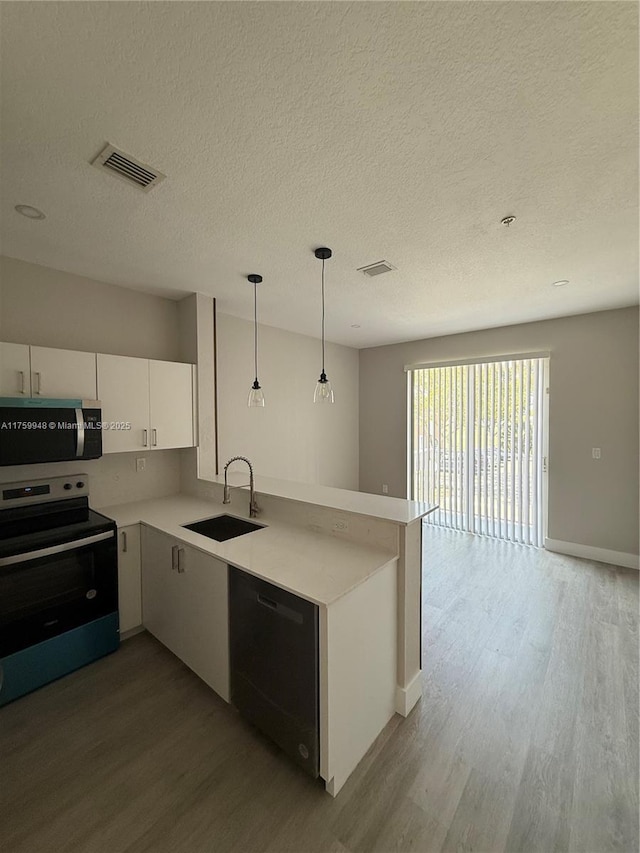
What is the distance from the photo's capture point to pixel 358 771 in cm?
158

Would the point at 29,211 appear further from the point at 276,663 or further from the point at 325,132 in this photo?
the point at 276,663

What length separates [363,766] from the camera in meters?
1.60

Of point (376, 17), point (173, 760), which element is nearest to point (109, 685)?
point (173, 760)

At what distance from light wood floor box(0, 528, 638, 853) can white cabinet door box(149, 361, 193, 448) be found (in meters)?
1.58

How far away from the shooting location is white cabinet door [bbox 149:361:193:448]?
112 inches

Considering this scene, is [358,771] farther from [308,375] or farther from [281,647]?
[308,375]

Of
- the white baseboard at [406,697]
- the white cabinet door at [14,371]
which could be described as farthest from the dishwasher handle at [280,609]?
the white cabinet door at [14,371]

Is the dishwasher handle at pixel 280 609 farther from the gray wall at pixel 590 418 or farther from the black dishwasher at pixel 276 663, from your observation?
the gray wall at pixel 590 418

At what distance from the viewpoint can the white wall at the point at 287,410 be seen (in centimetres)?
384

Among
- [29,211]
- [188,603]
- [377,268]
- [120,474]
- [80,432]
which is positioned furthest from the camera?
[120,474]

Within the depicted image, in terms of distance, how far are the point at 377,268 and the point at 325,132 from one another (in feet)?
4.30

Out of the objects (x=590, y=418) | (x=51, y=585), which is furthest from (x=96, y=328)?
(x=590, y=418)

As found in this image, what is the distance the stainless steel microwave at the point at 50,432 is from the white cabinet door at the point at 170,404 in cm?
50

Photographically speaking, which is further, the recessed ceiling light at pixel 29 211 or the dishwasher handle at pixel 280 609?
the recessed ceiling light at pixel 29 211
